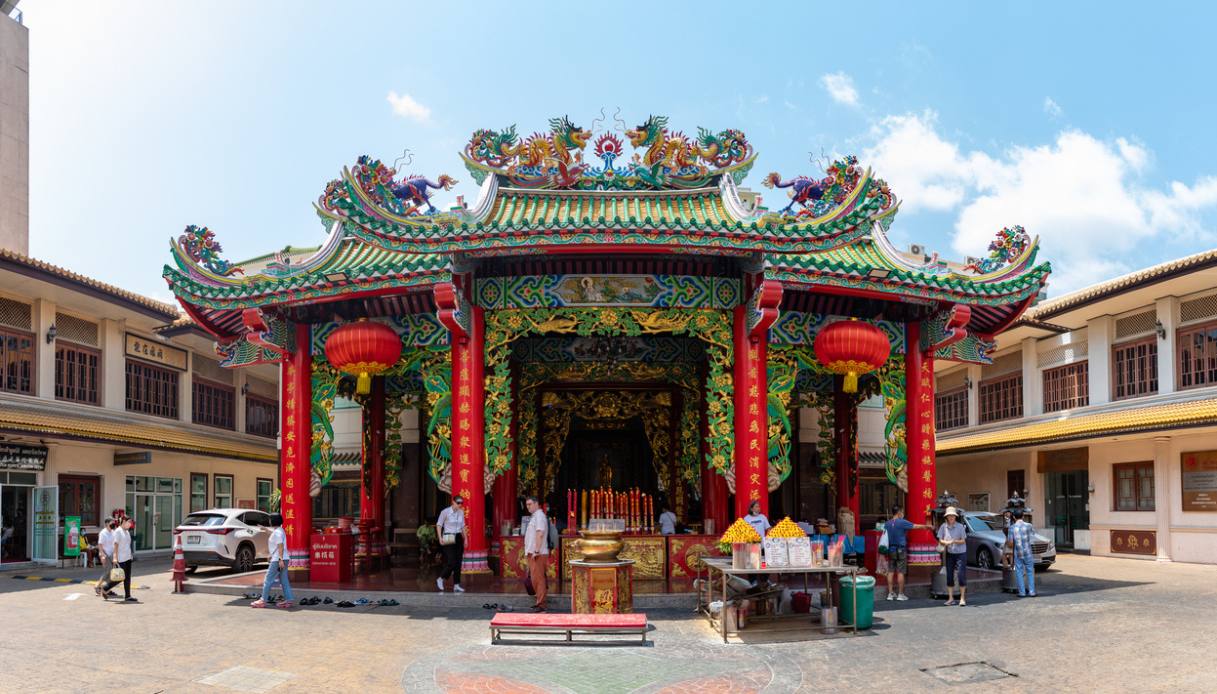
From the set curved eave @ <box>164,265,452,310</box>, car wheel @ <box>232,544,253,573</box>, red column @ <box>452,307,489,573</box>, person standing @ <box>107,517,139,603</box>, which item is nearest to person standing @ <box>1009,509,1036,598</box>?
red column @ <box>452,307,489,573</box>

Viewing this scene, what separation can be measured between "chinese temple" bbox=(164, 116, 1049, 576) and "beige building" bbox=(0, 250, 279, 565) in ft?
26.5

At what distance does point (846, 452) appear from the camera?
19.2 metres

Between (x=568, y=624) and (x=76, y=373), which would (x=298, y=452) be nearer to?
(x=568, y=624)

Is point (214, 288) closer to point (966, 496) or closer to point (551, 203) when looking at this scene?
point (551, 203)

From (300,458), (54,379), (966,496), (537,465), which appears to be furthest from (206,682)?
(966,496)

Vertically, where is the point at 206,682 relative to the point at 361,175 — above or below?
below

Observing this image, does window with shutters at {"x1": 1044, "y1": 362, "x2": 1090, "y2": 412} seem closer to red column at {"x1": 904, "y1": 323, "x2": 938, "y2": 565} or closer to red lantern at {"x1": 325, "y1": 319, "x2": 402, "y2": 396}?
red column at {"x1": 904, "y1": 323, "x2": 938, "y2": 565}

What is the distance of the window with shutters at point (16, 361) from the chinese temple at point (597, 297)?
8666 mm

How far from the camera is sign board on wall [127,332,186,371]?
2727 centimetres

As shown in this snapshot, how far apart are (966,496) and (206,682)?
2863 cm

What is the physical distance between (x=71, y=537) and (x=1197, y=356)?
2670 cm

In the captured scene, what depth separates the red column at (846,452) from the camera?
19.1m

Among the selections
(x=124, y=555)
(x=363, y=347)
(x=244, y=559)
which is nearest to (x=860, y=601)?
(x=363, y=347)

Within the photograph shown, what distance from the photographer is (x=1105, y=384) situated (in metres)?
24.8
